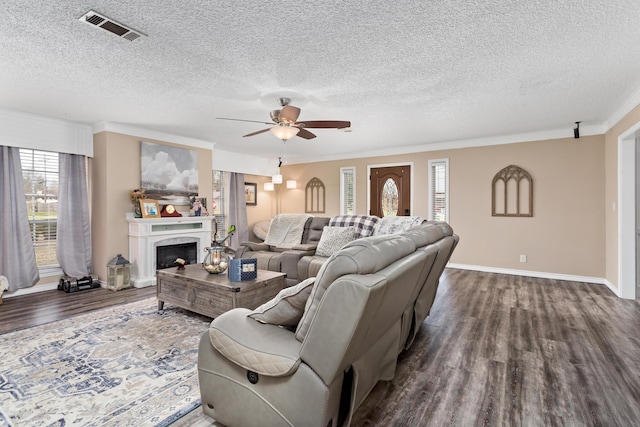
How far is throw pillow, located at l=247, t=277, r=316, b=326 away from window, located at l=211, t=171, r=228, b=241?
5.68m

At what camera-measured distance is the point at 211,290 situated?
3043 mm

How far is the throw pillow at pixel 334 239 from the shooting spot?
14.3ft

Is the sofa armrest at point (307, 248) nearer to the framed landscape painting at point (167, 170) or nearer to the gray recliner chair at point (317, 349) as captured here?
the framed landscape painting at point (167, 170)

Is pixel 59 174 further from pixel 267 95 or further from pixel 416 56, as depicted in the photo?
pixel 416 56

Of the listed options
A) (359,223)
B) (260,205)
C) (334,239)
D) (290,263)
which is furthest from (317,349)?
(260,205)

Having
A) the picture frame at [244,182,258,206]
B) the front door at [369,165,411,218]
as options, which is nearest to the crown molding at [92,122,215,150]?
the picture frame at [244,182,258,206]

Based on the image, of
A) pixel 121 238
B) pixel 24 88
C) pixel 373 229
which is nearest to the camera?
pixel 24 88

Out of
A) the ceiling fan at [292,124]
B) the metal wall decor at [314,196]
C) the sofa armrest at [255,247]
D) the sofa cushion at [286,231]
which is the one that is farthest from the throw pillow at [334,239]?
the metal wall decor at [314,196]

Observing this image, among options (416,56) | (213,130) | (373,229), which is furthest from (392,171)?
(416,56)

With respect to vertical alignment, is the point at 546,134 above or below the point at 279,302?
above

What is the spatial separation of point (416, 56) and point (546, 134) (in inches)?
151

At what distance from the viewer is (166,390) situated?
2.02 meters

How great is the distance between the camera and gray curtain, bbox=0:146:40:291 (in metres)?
4.10

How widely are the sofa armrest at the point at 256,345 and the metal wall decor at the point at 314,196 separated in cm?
613
